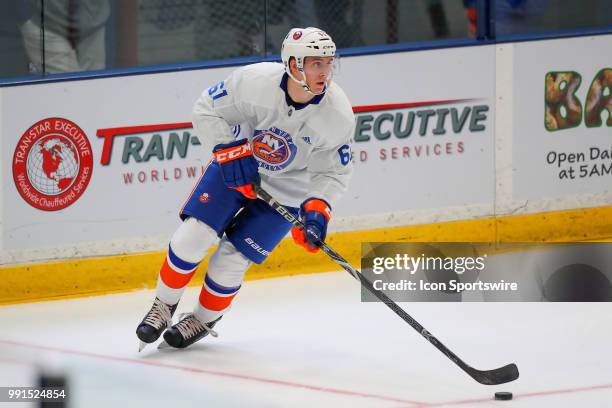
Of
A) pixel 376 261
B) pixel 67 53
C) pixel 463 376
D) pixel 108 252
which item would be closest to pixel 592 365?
pixel 463 376

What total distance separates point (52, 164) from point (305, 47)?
160 cm

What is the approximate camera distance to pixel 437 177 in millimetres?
6344

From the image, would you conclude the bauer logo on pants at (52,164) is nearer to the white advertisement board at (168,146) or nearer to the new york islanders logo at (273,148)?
the white advertisement board at (168,146)

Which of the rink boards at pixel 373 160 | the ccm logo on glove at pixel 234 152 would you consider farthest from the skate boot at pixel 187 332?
the rink boards at pixel 373 160

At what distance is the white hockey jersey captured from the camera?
15.2 ft

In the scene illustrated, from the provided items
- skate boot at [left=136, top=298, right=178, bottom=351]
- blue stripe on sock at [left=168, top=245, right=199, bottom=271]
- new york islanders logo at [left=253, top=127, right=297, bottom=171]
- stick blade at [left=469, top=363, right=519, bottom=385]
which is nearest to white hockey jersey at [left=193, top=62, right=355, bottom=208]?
new york islanders logo at [left=253, top=127, right=297, bottom=171]

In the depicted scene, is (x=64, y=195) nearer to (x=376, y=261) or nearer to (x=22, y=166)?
(x=22, y=166)

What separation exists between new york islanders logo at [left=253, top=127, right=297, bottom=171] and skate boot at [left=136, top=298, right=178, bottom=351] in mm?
599

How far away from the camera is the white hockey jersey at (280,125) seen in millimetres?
4629

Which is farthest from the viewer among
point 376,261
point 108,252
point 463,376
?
point 376,261

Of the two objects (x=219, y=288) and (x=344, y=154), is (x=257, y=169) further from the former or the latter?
(x=219, y=288)

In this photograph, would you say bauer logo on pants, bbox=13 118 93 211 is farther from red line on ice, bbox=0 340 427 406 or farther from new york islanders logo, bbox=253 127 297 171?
new york islanders logo, bbox=253 127 297 171

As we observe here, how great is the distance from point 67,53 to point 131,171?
0.55 metres

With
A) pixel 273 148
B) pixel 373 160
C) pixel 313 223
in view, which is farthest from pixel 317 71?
pixel 373 160
